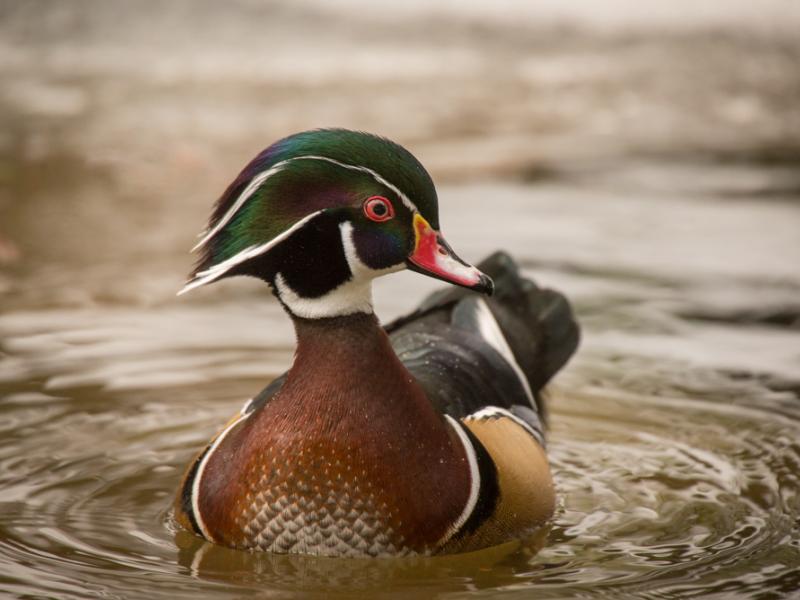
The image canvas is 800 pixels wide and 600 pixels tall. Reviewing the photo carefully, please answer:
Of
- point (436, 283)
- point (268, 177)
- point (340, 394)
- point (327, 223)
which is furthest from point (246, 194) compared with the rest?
point (436, 283)

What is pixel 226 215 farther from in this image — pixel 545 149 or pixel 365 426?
pixel 545 149

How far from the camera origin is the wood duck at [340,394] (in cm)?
389

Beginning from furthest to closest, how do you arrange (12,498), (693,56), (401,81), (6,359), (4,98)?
1. (693,56)
2. (401,81)
3. (4,98)
4. (6,359)
5. (12,498)

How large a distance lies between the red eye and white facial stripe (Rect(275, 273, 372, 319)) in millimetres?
190

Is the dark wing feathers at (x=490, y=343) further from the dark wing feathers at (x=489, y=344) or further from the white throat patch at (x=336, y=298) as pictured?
the white throat patch at (x=336, y=298)

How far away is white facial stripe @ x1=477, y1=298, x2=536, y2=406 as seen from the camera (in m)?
4.88

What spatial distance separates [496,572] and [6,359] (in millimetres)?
2694

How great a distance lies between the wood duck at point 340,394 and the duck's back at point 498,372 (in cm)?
2

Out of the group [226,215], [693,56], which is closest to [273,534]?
[226,215]

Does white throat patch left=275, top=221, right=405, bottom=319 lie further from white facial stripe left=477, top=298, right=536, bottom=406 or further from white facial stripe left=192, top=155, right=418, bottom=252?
white facial stripe left=477, top=298, right=536, bottom=406

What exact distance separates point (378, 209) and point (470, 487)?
81 centimetres

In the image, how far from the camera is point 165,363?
6.04m

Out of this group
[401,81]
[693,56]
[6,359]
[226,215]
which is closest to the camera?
[226,215]

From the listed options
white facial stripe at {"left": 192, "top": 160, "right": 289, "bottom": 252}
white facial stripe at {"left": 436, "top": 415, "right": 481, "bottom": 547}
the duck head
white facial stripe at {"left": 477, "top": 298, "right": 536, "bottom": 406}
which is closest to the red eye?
the duck head
